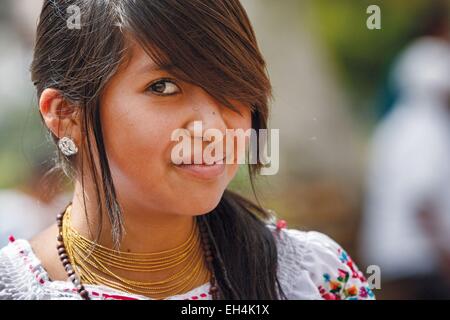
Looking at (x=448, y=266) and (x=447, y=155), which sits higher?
(x=447, y=155)

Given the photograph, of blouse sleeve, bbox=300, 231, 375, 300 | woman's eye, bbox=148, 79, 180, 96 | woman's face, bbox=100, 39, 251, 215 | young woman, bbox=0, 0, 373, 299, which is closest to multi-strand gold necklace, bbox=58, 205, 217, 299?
young woman, bbox=0, 0, 373, 299

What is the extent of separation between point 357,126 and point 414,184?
2.45ft

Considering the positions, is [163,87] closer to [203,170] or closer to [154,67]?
[154,67]

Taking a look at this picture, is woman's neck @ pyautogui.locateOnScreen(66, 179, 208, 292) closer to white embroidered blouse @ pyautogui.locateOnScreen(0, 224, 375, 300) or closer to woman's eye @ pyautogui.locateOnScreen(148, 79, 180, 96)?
white embroidered blouse @ pyautogui.locateOnScreen(0, 224, 375, 300)

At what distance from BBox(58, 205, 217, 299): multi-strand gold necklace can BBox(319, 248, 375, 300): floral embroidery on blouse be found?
0.96 ft

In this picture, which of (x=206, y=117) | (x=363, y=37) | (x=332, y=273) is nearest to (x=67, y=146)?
(x=206, y=117)

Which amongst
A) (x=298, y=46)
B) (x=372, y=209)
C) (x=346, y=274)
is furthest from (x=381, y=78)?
(x=346, y=274)

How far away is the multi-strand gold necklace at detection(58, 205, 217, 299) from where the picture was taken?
1.75 meters

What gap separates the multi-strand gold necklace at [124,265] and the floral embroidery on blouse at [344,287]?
11.5 inches

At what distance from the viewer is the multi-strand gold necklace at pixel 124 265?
68.9 inches

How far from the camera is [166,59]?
5.23 feet

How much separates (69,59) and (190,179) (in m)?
0.38

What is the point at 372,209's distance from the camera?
4211mm
